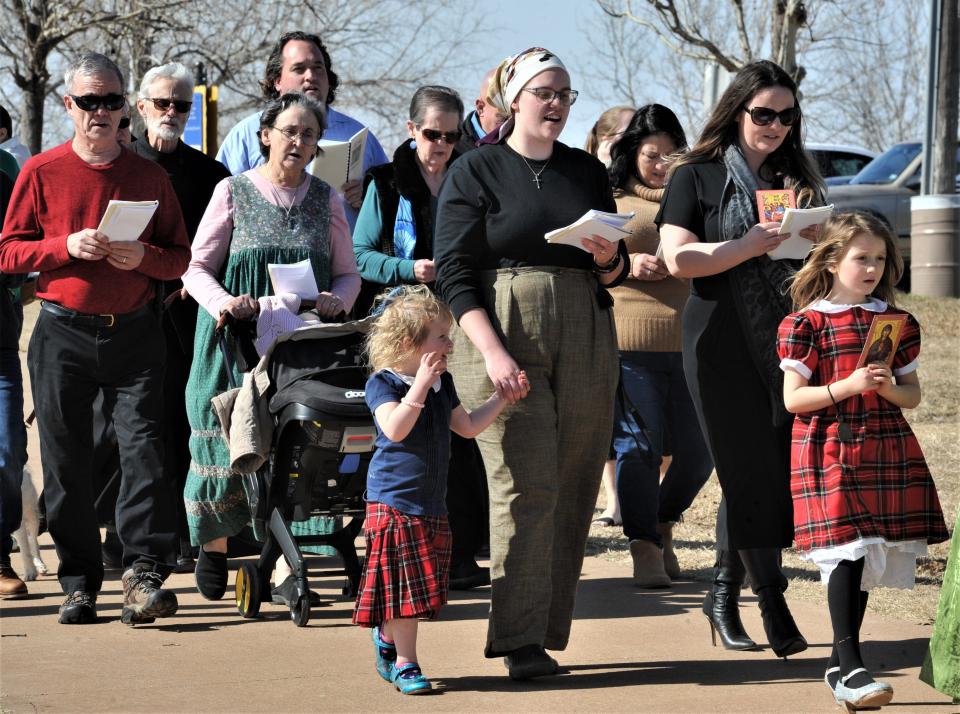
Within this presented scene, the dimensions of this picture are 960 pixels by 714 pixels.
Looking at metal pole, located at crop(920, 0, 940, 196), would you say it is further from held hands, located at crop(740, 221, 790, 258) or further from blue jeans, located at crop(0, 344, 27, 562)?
blue jeans, located at crop(0, 344, 27, 562)

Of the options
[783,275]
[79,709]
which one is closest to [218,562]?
[79,709]

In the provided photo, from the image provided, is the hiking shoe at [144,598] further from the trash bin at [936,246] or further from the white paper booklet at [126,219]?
the trash bin at [936,246]

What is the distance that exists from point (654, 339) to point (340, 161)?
1888 mm

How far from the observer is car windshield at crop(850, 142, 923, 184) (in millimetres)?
20438

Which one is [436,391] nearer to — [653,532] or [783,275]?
[783,275]

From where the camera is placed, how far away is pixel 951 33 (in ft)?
55.0

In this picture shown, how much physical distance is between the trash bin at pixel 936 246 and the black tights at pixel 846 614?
12.4 metres

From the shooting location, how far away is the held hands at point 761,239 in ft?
18.1

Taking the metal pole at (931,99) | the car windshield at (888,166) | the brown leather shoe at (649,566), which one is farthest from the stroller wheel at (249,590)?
the car windshield at (888,166)

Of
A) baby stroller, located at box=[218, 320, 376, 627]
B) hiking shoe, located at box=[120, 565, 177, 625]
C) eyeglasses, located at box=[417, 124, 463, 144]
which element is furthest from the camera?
eyeglasses, located at box=[417, 124, 463, 144]

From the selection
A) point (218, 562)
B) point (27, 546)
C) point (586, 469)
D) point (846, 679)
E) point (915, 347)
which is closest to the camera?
point (846, 679)

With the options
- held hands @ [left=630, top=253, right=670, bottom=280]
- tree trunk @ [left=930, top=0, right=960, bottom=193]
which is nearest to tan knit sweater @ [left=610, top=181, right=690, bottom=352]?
held hands @ [left=630, top=253, right=670, bottom=280]

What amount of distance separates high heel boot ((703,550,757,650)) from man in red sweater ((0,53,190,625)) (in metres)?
2.24

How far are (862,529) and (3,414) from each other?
404 cm
